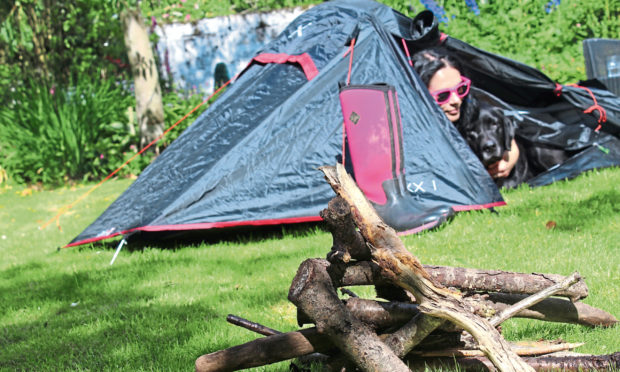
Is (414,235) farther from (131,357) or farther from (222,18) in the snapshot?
(222,18)

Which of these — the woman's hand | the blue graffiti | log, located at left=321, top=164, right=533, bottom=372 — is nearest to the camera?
log, located at left=321, top=164, right=533, bottom=372

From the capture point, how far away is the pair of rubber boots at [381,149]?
413cm

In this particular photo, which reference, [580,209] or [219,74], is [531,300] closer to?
[580,209]

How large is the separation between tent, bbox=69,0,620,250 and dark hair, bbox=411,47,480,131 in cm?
19

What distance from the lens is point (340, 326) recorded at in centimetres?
186

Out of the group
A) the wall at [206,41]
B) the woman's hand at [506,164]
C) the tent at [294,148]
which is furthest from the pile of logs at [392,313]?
the wall at [206,41]

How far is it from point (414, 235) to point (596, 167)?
205cm

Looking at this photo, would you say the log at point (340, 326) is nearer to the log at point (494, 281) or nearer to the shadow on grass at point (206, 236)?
the log at point (494, 281)

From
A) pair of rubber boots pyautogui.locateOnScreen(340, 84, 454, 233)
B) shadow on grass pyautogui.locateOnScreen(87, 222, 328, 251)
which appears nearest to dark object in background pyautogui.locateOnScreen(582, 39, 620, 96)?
pair of rubber boots pyautogui.locateOnScreen(340, 84, 454, 233)

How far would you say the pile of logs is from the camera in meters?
1.83

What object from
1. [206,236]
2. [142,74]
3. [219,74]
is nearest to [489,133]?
[206,236]

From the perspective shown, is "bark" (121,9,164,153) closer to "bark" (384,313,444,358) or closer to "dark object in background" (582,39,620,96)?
"dark object in background" (582,39,620,96)

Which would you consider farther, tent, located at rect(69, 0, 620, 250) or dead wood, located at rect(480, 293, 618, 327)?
tent, located at rect(69, 0, 620, 250)

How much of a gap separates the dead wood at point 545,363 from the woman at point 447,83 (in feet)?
10.2
